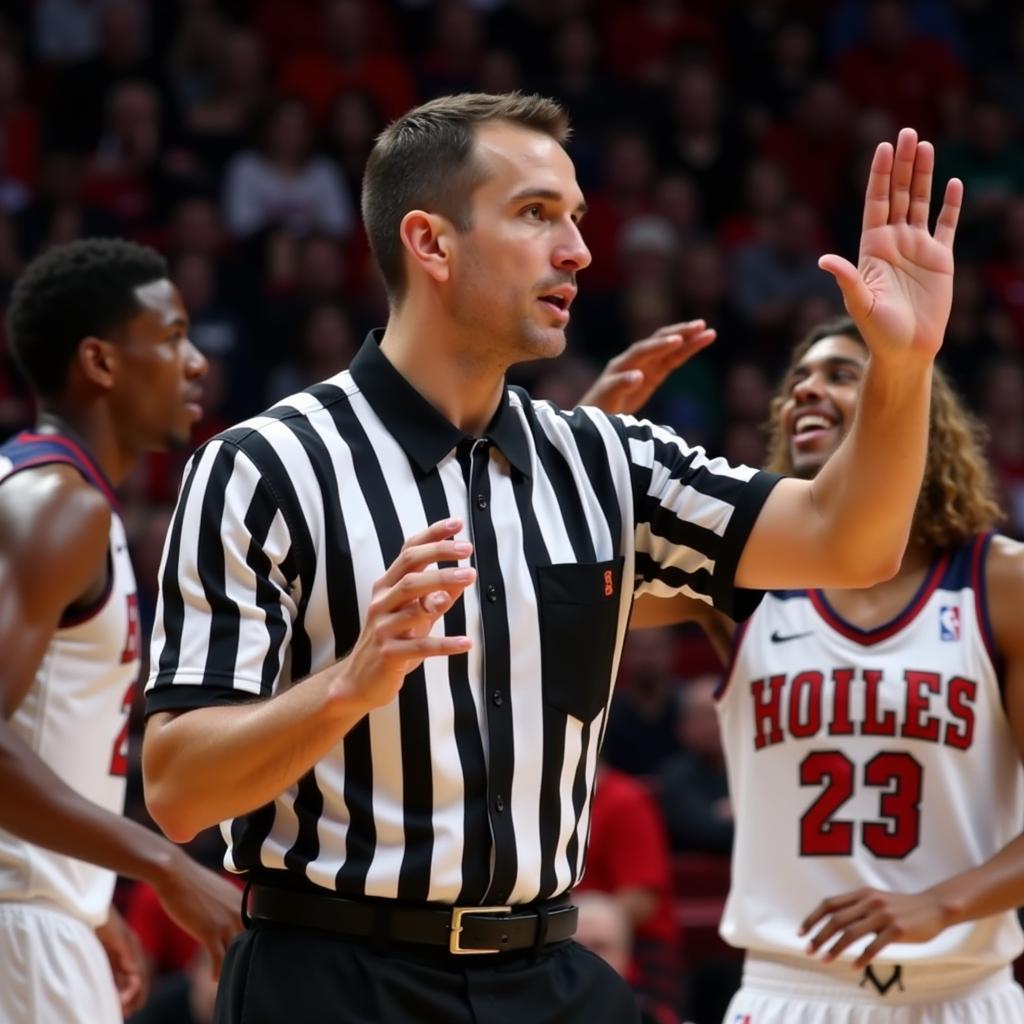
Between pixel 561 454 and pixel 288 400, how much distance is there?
47cm

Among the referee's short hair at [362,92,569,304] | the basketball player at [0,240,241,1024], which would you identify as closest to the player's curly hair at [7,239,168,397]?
the basketball player at [0,240,241,1024]

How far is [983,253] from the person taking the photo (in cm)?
1123

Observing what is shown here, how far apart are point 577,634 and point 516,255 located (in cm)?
61

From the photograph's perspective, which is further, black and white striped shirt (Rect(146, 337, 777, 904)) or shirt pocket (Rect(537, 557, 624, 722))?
shirt pocket (Rect(537, 557, 624, 722))

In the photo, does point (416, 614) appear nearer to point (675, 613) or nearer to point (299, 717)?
point (299, 717)

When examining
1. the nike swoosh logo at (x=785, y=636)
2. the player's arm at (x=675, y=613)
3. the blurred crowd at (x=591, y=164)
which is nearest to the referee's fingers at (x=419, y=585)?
the player's arm at (x=675, y=613)

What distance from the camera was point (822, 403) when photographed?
4148 mm

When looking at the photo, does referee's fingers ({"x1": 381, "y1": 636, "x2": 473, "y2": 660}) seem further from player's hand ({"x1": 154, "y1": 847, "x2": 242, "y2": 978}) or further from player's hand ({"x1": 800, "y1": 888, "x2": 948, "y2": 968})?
player's hand ({"x1": 800, "y1": 888, "x2": 948, "y2": 968})

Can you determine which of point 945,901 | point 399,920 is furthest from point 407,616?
point 945,901

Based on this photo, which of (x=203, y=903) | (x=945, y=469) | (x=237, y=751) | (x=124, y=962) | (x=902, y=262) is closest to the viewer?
(x=237, y=751)

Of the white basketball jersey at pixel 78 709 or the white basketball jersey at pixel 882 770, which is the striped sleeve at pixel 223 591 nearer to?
the white basketball jersey at pixel 78 709

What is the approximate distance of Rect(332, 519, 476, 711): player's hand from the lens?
2.41 meters

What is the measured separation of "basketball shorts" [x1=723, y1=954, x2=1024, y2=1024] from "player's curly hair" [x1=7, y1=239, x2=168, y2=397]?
84.6 inches

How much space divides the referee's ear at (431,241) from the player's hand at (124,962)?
6.51 feet
